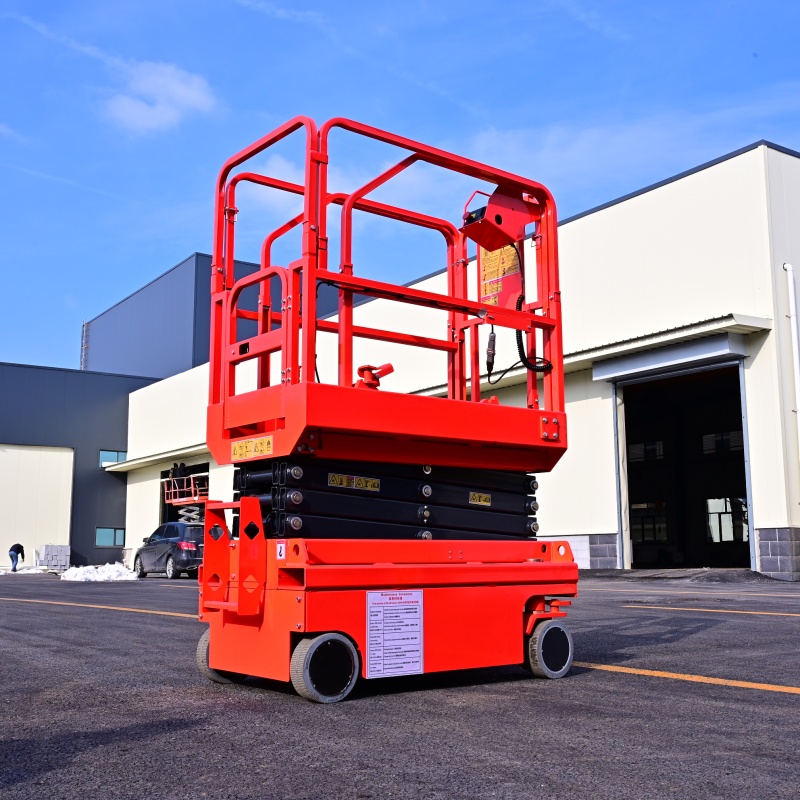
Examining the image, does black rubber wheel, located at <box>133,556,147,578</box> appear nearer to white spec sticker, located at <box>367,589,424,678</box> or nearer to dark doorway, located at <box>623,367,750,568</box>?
dark doorway, located at <box>623,367,750,568</box>

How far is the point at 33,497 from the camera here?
43094mm

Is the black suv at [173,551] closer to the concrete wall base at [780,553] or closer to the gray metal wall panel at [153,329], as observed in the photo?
the concrete wall base at [780,553]

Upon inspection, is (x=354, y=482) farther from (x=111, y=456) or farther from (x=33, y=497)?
(x=111, y=456)

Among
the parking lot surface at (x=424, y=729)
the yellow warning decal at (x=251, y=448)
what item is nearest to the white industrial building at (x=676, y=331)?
the parking lot surface at (x=424, y=729)

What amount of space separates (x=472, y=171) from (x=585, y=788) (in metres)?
4.39

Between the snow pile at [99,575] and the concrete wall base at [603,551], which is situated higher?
the concrete wall base at [603,551]

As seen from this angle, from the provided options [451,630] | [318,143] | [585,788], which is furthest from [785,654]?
[318,143]

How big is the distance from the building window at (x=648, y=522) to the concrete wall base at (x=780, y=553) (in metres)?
22.4

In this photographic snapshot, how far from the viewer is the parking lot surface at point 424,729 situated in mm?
3354

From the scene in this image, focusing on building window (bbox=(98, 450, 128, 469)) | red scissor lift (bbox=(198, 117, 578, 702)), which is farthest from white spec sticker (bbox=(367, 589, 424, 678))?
building window (bbox=(98, 450, 128, 469))

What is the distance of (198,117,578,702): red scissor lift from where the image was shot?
17.4 ft

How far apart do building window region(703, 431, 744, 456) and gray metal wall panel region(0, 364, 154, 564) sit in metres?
26.2

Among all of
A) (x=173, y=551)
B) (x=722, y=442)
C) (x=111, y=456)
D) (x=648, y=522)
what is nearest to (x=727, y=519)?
(x=722, y=442)

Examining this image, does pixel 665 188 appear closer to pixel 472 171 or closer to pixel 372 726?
pixel 472 171
